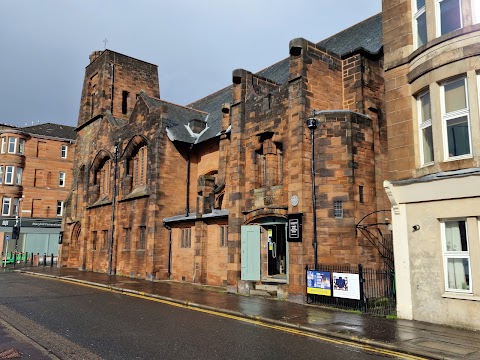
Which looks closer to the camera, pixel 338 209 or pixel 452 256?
pixel 452 256

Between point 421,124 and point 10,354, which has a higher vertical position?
point 421,124

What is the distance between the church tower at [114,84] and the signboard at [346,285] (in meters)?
26.9

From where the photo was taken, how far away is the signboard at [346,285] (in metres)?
13.1

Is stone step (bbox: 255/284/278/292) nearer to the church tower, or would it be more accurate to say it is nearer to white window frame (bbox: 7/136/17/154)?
the church tower

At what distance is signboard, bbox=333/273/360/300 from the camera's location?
13109 millimetres

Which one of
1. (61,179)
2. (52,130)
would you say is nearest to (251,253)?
(61,179)

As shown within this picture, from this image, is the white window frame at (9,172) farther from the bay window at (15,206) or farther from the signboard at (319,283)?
the signboard at (319,283)

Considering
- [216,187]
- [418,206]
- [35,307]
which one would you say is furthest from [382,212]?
[35,307]

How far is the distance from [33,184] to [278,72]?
35952mm

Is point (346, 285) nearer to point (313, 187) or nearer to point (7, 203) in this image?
point (313, 187)

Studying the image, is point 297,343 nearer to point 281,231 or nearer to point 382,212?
point 382,212

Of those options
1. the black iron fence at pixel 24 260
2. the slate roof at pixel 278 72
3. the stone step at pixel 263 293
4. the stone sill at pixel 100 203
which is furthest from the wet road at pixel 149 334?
the black iron fence at pixel 24 260

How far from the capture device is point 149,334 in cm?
962

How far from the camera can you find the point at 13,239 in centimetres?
4678
